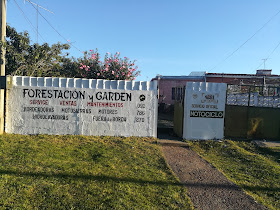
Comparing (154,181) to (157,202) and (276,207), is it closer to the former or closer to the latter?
(157,202)

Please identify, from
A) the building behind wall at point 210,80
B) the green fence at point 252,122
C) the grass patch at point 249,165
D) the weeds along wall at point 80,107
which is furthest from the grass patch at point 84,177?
the building behind wall at point 210,80

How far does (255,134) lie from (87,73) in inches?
321

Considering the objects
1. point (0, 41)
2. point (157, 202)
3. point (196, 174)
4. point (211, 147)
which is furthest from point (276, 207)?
point (0, 41)

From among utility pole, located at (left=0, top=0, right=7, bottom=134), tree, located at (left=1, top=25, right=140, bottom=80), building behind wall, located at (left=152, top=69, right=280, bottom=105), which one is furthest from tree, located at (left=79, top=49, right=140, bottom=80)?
building behind wall, located at (left=152, top=69, right=280, bottom=105)

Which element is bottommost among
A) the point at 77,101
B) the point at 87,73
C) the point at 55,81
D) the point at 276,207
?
the point at 276,207

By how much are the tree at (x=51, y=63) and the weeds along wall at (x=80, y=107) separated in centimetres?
109

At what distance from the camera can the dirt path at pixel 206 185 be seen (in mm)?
3527

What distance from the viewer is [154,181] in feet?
13.5

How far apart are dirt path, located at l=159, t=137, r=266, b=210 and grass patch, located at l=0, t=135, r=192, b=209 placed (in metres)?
0.25

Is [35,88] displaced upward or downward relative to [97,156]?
upward

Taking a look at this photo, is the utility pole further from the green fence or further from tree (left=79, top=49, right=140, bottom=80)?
the green fence

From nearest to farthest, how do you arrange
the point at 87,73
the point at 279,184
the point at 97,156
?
the point at 279,184
the point at 97,156
the point at 87,73

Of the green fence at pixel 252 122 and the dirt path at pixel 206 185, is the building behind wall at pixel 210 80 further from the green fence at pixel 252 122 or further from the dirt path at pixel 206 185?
the dirt path at pixel 206 185

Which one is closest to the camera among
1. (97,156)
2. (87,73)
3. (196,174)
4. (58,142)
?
(196,174)
